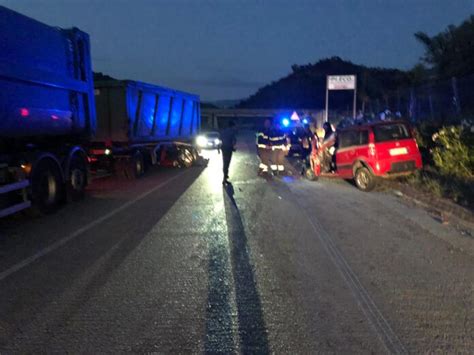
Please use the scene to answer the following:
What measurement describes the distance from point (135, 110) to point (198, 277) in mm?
11382

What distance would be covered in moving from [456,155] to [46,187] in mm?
9502

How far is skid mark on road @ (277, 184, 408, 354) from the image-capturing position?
13.5 feet

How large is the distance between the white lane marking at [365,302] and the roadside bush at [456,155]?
629cm

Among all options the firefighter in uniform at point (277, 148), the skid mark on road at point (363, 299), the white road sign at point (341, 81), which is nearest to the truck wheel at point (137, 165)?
the firefighter in uniform at point (277, 148)

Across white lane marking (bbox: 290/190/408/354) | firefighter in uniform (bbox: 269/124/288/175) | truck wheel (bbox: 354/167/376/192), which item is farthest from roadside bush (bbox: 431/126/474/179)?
white lane marking (bbox: 290/190/408/354)

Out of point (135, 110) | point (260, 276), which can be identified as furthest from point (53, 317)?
point (135, 110)

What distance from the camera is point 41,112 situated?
9914 millimetres

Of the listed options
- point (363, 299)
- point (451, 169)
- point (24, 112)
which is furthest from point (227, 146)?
point (363, 299)

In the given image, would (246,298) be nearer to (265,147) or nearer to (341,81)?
(265,147)

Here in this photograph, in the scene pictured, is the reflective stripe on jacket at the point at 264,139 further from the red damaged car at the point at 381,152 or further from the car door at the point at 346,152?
the red damaged car at the point at 381,152

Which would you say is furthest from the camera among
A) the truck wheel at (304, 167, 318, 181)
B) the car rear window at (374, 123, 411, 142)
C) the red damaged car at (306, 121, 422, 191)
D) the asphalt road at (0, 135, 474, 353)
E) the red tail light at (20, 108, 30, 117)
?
the truck wheel at (304, 167, 318, 181)

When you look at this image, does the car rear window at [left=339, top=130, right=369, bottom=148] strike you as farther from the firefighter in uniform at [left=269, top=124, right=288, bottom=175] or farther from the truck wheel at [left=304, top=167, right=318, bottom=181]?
the firefighter in uniform at [left=269, top=124, right=288, bottom=175]

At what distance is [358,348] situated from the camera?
404 cm

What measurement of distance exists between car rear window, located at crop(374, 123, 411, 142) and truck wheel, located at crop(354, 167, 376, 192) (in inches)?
34.6
